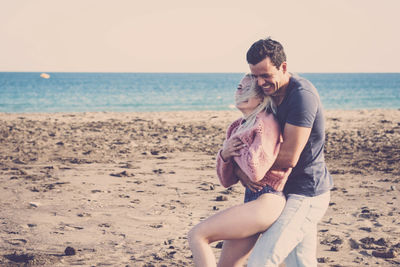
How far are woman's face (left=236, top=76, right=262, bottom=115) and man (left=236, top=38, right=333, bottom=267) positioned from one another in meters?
0.09

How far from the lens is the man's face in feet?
10.6

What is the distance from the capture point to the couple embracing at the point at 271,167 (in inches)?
127

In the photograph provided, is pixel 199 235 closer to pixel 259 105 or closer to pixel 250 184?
pixel 250 184

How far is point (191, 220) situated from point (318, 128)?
3.28 meters

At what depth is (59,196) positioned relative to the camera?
729 centimetres

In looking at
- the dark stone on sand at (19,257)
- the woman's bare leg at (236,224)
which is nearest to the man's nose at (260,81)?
the woman's bare leg at (236,224)

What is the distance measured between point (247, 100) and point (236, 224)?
0.84 meters

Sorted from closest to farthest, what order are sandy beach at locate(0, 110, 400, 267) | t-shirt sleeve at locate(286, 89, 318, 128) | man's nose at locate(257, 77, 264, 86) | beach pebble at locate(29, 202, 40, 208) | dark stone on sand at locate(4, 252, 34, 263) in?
t-shirt sleeve at locate(286, 89, 318, 128)
man's nose at locate(257, 77, 264, 86)
dark stone on sand at locate(4, 252, 34, 263)
sandy beach at locate(0, 110, 400, 267)
beach pebble at locate(29, 202, 40, 208)

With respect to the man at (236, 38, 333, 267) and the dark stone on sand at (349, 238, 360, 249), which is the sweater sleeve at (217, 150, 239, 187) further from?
the dark stone on sand at (349, 238, 360, 249)

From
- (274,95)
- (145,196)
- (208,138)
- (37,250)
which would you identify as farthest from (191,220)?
(208,138)

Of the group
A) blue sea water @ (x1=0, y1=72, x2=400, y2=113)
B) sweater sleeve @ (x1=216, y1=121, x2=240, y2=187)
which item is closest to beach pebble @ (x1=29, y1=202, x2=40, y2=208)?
sweater sleeve @ (x1=216, y1=121, x2=240, y2=187)

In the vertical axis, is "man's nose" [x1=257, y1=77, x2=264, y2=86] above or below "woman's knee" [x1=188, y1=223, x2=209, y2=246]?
above
